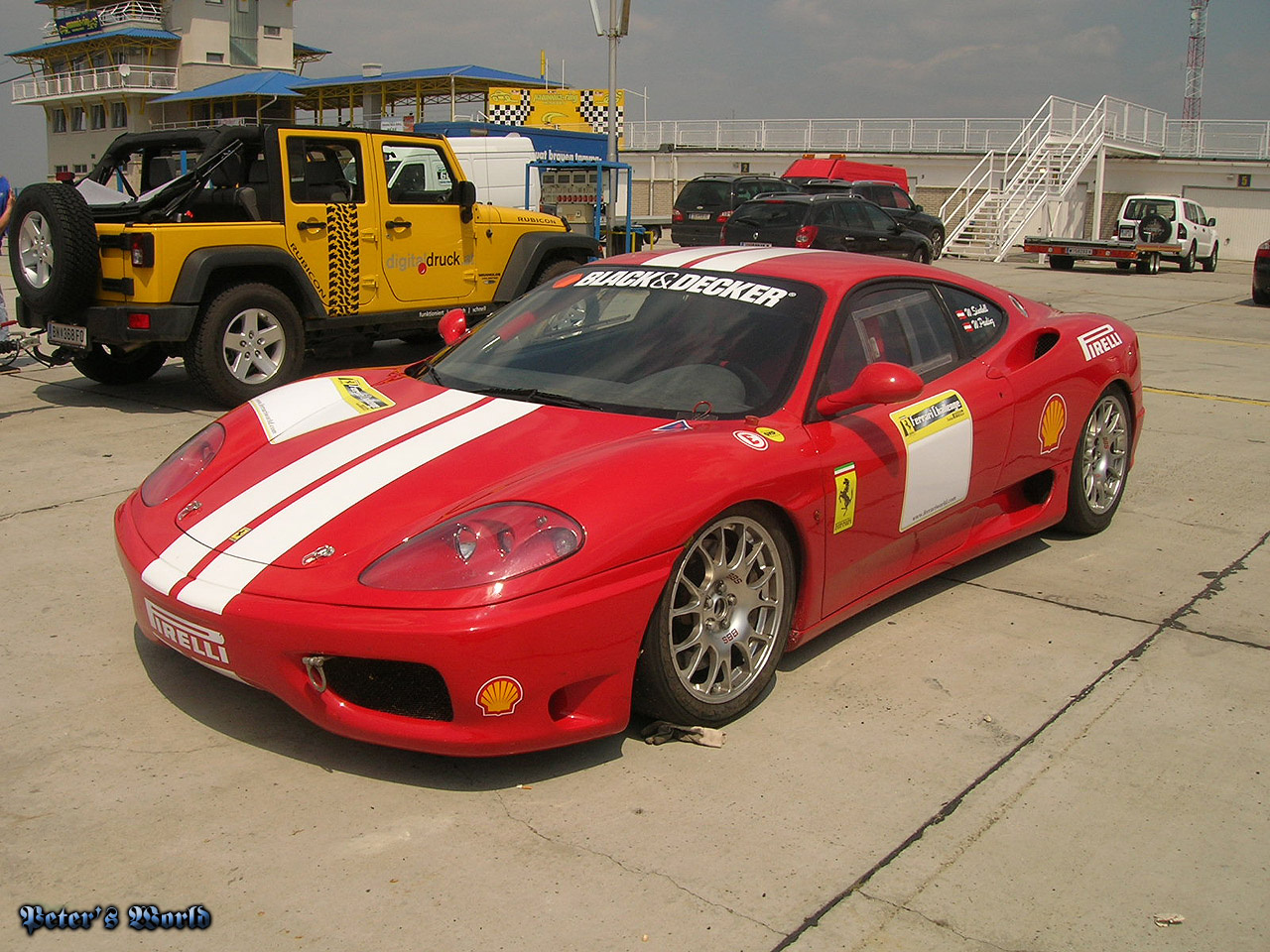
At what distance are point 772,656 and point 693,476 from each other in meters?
0.66

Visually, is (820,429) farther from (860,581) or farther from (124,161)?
(124,161)

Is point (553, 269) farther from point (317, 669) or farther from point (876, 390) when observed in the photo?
point (317, 669)

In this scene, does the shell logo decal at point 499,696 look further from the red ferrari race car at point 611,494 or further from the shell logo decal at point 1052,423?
the shell logo decal at point 1052,423

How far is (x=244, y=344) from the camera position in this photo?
7.99m

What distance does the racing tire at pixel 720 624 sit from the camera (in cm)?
313

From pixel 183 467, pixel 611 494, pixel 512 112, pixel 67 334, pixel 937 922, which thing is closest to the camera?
pixel 937 922

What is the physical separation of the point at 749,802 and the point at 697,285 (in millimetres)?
1946

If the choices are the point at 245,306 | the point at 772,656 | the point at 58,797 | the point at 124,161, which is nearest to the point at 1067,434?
the point at 772,656

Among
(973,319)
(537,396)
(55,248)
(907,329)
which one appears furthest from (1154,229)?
(537,396)

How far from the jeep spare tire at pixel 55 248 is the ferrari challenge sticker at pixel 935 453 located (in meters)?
5.77

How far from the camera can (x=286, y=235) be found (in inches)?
320

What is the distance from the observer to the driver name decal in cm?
404

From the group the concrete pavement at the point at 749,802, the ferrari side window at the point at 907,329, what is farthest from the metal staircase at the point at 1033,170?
the concrete pavement at the point at 749,802

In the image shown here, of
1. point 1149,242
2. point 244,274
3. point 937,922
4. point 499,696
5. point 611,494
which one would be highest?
point 1149,242
